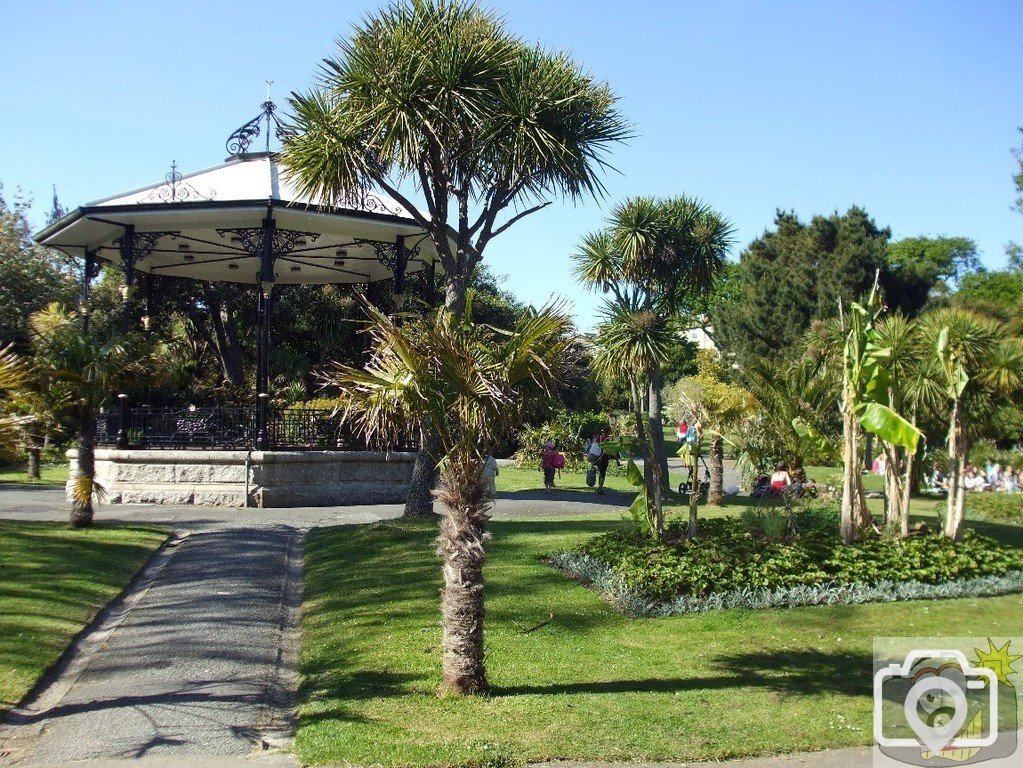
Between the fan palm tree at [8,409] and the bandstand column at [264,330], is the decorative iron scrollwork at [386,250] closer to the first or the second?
the bandstand column at [264,330]

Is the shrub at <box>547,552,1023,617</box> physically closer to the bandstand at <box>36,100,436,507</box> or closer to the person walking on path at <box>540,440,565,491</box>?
the bandstand at <box>36,100,436,507</box>

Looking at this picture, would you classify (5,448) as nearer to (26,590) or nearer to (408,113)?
(26,590)

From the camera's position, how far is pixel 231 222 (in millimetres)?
19469

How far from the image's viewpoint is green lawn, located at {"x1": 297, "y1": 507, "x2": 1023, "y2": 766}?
6629mm

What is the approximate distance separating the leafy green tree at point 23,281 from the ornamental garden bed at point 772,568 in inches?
902

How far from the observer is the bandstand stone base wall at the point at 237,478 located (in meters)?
18.1

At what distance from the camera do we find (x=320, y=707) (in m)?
7.23

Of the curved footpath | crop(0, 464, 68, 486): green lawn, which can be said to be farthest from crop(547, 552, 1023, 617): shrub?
crop(0, 464, 68, 486): green lawn

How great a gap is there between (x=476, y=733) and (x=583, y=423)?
30851mm

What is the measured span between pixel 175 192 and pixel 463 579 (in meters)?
14.4

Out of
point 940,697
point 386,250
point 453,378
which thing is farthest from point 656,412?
point 453,378

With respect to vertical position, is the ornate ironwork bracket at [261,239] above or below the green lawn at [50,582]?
above

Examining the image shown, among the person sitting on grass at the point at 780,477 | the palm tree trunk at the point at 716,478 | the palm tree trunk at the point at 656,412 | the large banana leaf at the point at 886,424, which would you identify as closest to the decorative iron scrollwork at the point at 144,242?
the palm tree trunk at the point at 656,412

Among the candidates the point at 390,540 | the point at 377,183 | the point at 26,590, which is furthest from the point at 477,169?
the point at 26,590
